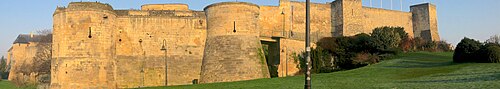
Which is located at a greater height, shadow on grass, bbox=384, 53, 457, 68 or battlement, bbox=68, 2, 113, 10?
battlement, bbox=68, 2, 113, 10

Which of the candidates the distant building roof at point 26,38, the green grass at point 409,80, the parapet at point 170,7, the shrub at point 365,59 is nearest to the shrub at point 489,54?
the green grass at point 409,80

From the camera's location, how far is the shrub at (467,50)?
25013 mm

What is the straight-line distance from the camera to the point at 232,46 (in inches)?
1038

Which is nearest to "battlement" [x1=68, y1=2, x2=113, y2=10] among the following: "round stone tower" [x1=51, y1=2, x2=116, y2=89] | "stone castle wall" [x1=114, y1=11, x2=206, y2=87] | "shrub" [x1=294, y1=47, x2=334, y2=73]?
"round stone tower" [x1=51, y1=2, x2=116, y2=89]

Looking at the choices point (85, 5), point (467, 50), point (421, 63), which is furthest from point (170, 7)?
point (467, 50)

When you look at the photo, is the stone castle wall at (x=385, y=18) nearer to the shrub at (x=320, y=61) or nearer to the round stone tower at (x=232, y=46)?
the shrub at (x=320, y=61)

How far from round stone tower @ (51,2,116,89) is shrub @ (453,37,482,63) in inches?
734

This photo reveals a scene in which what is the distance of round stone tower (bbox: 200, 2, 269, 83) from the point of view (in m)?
26.0

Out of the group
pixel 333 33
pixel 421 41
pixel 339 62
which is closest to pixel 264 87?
pixel 339 62

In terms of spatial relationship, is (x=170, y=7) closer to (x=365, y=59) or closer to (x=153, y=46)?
(x=153, y=46)

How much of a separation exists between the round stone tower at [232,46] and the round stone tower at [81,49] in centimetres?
561

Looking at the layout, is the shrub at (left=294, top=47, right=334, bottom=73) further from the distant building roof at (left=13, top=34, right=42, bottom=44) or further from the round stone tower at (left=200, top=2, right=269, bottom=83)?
the distant building roof at (left=13, top=34, right=42, bottom=44)

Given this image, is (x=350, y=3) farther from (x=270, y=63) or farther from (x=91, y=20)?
(x=91, y=20)

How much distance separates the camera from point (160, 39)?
89.1 ft
